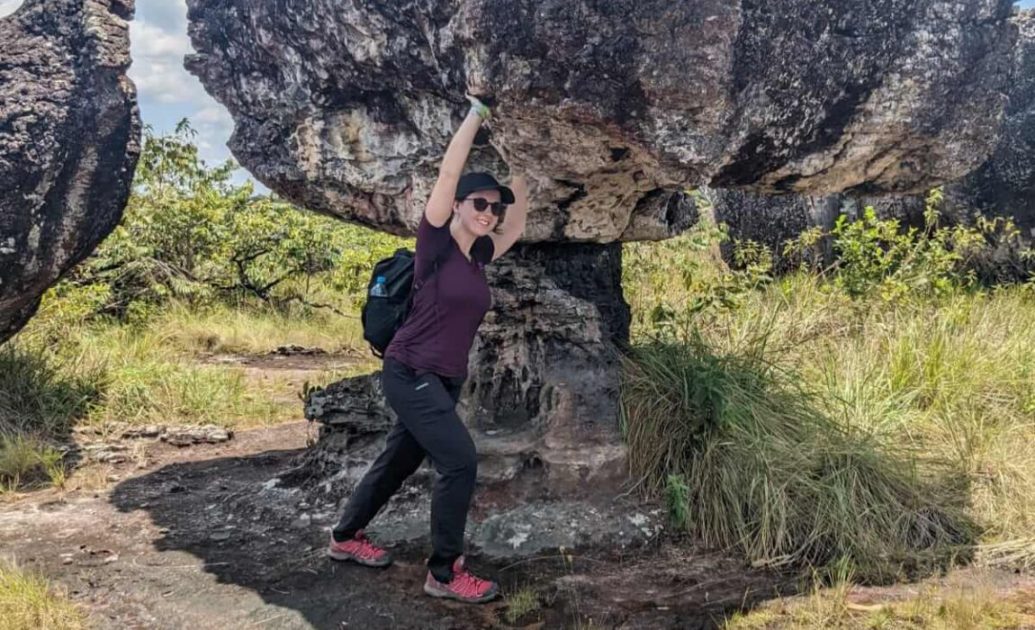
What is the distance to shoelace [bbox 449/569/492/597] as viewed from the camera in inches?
163

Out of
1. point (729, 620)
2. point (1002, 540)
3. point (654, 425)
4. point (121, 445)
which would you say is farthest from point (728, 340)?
point (121, 445)

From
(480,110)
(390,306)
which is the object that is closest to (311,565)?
(390,306)

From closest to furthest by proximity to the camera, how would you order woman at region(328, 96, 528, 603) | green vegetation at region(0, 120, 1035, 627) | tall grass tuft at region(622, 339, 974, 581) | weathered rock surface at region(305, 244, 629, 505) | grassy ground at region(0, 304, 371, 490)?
woman at region(328, 96, 528, 603) → tall grass tuft at region(622, 339, 974, 581) → green vegetation at region(0, 120, 1035, 627) → weathered rock surface at region(305, 244, 629, 505) → grassy ground at region(0, 304, 371, 490)

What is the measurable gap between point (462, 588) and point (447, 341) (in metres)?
1.09

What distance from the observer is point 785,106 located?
4.32 m

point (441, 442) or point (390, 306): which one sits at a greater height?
point (390, 306)

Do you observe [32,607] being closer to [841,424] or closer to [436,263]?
[436,263]

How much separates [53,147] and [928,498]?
5.51 meters

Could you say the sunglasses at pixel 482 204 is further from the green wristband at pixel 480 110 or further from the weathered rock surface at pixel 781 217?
the weathered rock surface at pixel 781 217

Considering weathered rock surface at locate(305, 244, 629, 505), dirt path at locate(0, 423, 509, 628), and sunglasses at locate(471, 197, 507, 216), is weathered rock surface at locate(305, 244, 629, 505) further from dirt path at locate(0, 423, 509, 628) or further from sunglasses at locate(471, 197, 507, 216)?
sunglasses at locate(471, 197, 507, 216)

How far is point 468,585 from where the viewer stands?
13.6 feet

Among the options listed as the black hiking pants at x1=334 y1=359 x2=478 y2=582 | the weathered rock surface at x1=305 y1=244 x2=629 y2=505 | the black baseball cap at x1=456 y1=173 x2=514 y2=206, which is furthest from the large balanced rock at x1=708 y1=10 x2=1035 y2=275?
the black hiking pants at x1=334 y1=359 x2=478 y2=582

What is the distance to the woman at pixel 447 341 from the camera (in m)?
3.97

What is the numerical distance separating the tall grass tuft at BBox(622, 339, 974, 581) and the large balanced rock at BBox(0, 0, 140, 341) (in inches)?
145
